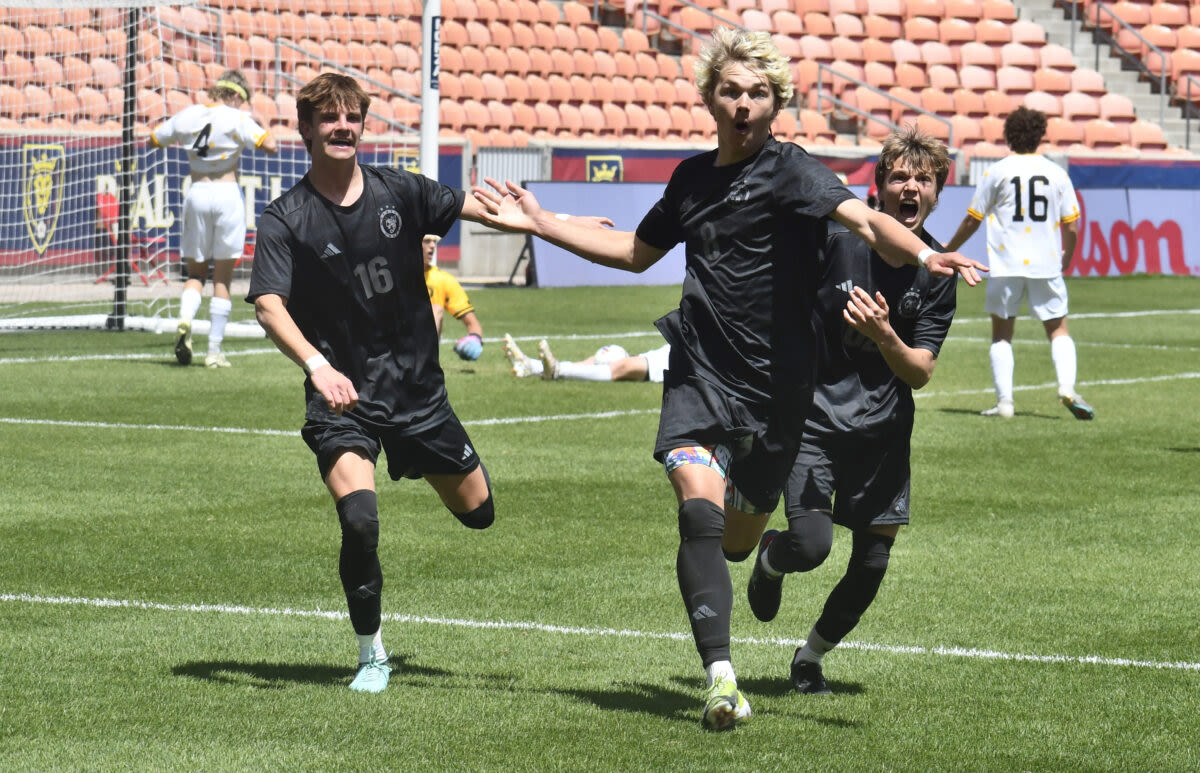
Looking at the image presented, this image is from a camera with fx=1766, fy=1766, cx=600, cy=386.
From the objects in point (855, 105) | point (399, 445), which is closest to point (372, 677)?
point (399, 445)

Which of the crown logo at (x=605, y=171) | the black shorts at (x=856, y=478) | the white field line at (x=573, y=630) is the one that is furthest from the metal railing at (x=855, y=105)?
the black shorts at (x=856, y=478)

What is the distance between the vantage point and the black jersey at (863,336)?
17.8 feet

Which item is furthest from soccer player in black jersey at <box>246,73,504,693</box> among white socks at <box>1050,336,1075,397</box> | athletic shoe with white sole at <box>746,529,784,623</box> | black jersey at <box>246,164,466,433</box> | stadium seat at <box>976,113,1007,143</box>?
stadium seat at <box>976,113,1007,143</box>

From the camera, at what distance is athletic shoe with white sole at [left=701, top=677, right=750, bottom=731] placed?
476 cm

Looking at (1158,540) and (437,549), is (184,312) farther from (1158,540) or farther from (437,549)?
(1158,540)

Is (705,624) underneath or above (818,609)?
above

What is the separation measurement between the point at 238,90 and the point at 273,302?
10.2 m

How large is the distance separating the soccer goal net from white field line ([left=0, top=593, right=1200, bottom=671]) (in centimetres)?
1240

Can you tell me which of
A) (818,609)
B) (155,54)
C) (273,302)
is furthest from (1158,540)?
(155,54)

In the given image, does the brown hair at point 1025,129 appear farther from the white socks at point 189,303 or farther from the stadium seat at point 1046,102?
the stadium seat at point 1046,102

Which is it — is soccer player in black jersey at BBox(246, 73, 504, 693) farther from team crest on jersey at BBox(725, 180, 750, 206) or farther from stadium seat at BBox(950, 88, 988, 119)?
stadium seat at BBox(950, 88, 988, 119)

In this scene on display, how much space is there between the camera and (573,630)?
613 cm

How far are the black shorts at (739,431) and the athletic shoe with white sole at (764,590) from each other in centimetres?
39

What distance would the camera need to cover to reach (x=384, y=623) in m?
6.21
